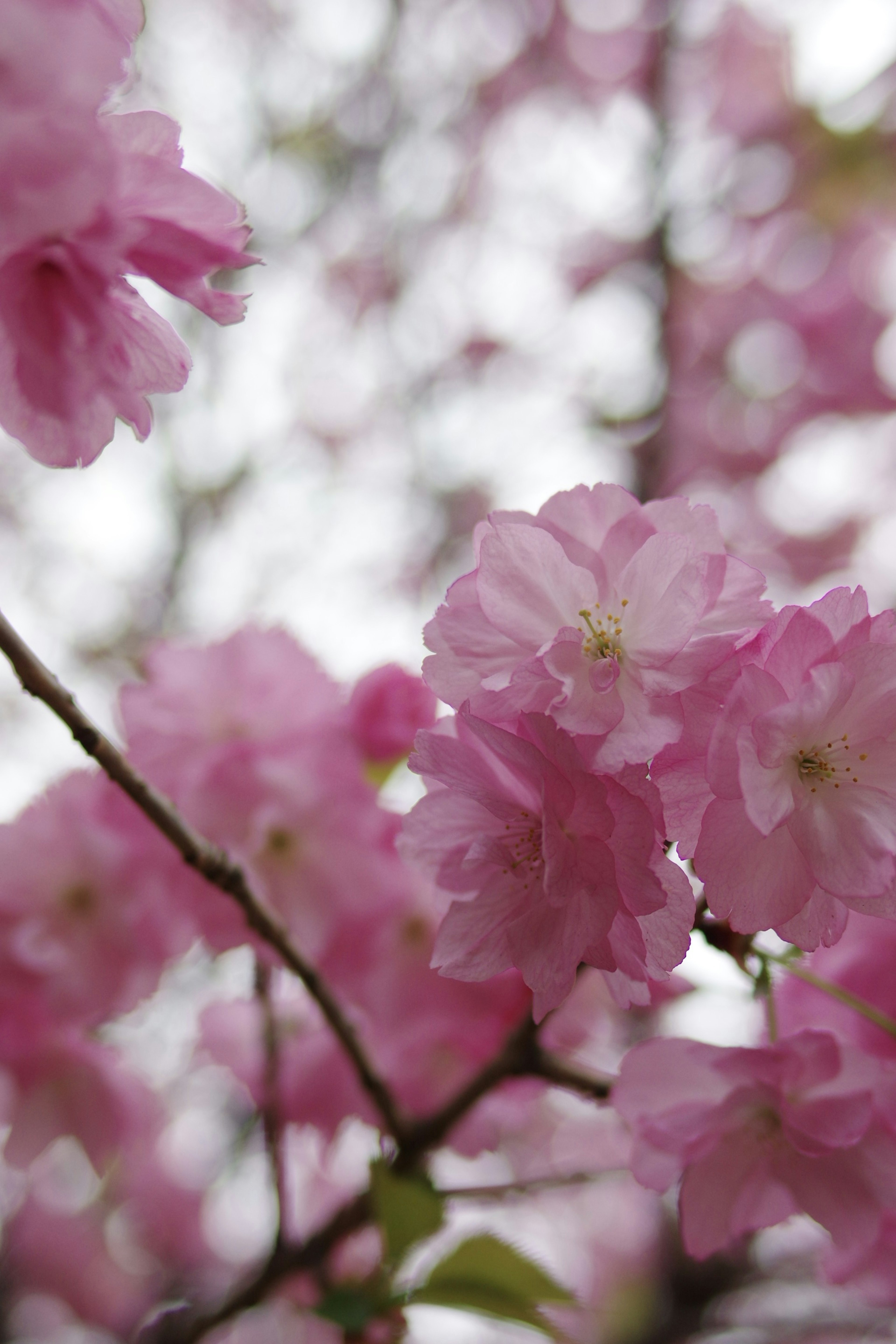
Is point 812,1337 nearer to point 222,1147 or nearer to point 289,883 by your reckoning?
point 222,1147

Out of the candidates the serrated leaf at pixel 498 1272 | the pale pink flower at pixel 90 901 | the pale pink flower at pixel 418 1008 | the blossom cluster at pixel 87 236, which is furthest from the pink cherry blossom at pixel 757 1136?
the blossom cluster at pixel 87 236

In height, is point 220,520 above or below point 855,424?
below

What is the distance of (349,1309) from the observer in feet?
2.98

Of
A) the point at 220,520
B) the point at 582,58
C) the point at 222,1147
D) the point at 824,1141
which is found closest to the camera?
the point at 824,1141

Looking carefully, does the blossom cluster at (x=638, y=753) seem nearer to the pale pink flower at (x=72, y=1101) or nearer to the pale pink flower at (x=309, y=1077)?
the pale pink flower at (x=309, y=1077)

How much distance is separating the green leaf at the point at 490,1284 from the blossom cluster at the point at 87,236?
2.50 feet

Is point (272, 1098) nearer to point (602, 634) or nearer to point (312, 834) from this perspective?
point (312, 834)

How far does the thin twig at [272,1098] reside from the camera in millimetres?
1136

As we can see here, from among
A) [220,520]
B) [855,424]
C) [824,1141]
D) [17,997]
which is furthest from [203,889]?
[855,424]

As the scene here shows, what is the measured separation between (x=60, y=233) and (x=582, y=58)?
16.3ft

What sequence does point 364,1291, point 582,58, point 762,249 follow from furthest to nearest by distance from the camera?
point 582,58
point 762,249
point 364,1291

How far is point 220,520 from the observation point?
341 centimetres

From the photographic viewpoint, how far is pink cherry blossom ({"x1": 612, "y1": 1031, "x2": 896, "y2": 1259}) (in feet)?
2.72

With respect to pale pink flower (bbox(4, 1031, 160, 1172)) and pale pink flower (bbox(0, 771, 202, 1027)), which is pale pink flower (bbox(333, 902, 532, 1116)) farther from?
pale pink flower (bbox(4, 1031, 160, 1172))
